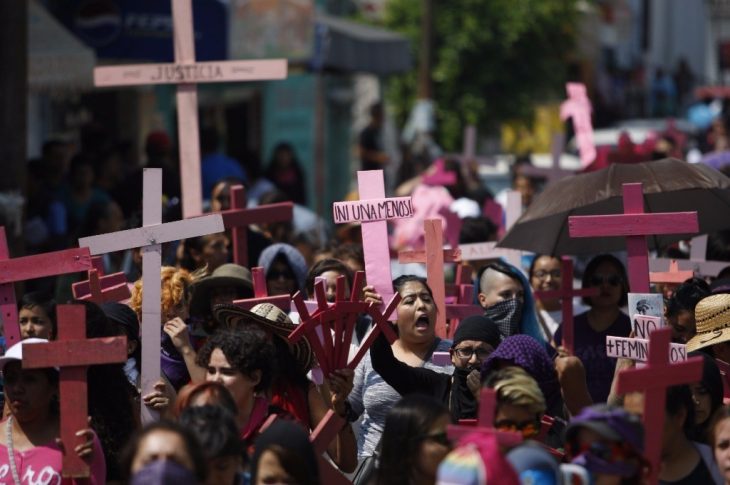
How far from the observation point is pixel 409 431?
16.3ft

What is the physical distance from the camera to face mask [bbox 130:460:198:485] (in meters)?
4.38

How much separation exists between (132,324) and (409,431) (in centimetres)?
200

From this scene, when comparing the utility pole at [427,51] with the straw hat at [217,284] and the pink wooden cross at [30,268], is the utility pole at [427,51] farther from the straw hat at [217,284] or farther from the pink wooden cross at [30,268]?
the pink wooden cross at [30,268]

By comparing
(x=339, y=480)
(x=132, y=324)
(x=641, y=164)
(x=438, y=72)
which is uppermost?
(x=438, y=72)

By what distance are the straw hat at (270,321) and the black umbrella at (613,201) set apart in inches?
82.2

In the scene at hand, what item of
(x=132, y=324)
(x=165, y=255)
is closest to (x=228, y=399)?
(x=132, y=324)

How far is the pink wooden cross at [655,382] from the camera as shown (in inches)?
200

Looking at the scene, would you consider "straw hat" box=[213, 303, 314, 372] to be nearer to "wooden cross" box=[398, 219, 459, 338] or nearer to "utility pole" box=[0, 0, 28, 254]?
"wooden cross" box=[398, 219, 459, 338]

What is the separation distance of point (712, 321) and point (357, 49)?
1147 cm

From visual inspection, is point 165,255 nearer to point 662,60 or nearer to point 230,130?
point 230,130

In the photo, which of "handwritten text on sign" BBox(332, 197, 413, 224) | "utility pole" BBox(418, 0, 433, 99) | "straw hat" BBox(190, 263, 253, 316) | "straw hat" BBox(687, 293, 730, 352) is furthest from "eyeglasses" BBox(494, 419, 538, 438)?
"utility pole" BBox(418, 0, 433, 99)

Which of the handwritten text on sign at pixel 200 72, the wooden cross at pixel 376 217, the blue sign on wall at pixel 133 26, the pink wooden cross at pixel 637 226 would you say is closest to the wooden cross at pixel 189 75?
the handwritten text on sign at pixel 200 72

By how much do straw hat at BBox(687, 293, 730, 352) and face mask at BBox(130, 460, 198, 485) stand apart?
2.78m

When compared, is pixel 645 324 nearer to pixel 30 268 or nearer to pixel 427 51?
pixel 30 268
